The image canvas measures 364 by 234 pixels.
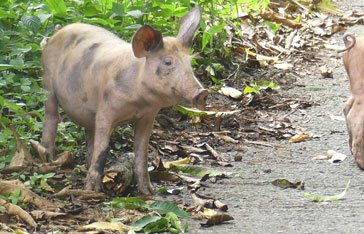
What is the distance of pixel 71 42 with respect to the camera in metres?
5.83

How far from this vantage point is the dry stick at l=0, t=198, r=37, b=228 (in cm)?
476

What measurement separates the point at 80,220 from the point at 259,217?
88 centimetres

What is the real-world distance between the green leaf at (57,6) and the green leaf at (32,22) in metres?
0.15

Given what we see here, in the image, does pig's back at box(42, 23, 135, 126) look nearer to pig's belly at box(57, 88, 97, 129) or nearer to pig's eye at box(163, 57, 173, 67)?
pig's belly at box(57, 88, 97, 129)

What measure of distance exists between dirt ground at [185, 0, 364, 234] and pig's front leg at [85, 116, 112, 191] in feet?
Result: 2.03

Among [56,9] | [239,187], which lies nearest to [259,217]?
[239,187]

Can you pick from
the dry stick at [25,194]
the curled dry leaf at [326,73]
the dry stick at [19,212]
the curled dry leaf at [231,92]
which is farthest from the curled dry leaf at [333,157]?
the curled dry leaf at [326,73]

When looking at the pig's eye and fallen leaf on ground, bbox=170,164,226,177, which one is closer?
the pig's eye

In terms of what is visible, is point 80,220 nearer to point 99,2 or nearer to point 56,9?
point 56,9

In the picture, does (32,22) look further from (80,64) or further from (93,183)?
(93,183)

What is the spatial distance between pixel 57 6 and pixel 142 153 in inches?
51.9

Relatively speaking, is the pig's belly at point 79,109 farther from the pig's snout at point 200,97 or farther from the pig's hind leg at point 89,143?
the pig's snout at point 200,97

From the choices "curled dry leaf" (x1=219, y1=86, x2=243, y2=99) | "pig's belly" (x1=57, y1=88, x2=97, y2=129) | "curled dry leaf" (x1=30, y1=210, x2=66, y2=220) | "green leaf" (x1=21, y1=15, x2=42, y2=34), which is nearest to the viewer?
"curled dry leaf" (x1=30, y1=210, x2=66, y2=220)

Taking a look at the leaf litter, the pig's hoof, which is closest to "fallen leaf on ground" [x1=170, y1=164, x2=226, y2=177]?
the leaf litter
